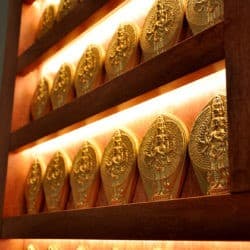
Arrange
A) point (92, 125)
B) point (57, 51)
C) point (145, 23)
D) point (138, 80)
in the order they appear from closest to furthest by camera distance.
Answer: point (138, 80) → point (145, 23) → point (92, 125) → point (57, 51)

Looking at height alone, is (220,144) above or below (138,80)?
below

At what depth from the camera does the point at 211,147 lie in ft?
3.61

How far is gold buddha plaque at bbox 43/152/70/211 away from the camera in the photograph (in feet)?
5.55

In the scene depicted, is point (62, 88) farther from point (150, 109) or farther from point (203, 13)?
point (203, 13)

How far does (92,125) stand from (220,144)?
0.65 meters

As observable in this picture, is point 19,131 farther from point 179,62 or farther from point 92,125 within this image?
point 179,62

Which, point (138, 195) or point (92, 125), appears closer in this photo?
point (138, 195)

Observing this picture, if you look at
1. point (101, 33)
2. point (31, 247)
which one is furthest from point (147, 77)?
point (31, 247)

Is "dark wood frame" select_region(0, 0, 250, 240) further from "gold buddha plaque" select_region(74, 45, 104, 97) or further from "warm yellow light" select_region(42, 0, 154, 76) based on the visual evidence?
"warm yellow light" select_region(42, 0, 154, 76)

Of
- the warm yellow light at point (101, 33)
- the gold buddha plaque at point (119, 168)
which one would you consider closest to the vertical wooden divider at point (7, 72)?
the warm yellow light at point (101, 33)

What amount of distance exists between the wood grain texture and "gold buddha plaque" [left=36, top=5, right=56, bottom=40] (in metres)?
1.09

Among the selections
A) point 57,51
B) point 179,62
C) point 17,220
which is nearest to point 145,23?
point 179,62

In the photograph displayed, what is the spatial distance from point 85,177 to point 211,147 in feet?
1.90

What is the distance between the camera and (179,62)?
117 cm
